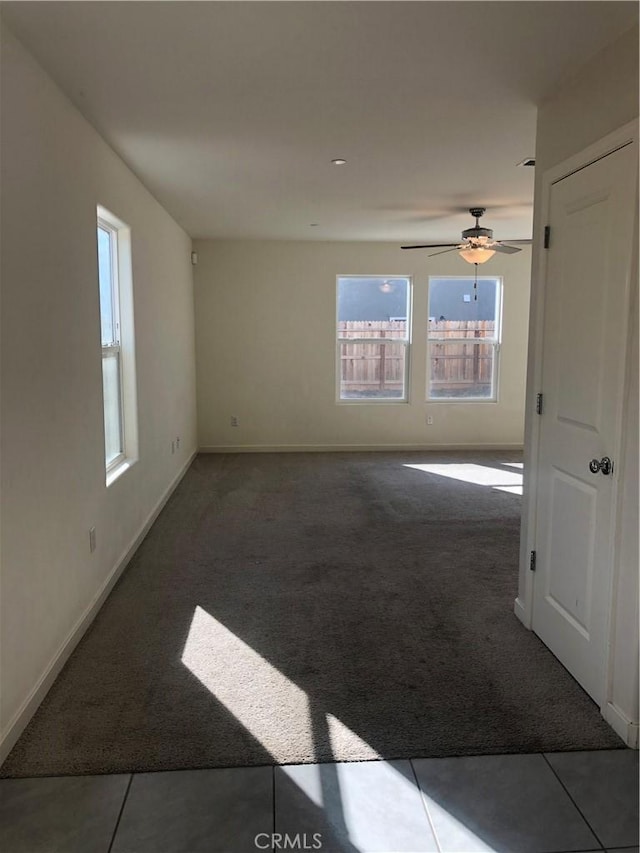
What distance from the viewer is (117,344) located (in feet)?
13.3

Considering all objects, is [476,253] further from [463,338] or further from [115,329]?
[115,329]

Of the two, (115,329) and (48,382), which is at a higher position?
(115,329)

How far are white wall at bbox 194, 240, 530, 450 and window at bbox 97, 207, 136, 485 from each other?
10.7 ft

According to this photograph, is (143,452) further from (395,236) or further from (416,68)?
(395,236)

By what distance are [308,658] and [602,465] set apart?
4.79 ft

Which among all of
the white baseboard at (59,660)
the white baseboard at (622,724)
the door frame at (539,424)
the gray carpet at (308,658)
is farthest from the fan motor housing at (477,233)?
the white baseboard at (622,724)

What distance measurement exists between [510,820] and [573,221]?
2155 millimetres

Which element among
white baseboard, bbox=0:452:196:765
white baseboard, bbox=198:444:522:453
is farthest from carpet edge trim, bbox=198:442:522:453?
white baseboard, bbox=0:452:196:765

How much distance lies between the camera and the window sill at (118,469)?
142 inches

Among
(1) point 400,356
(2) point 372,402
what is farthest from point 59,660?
(1) point 400,356

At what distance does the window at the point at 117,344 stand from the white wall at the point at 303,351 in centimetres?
325

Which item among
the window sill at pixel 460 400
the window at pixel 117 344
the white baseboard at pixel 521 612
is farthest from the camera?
the window sill at pixel 460 400

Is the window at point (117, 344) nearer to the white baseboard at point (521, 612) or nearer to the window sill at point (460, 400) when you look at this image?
the white baseboard at point (521, 612)

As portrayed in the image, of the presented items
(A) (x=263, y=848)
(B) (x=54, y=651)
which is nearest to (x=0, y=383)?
(B) (x=54, y=651)
